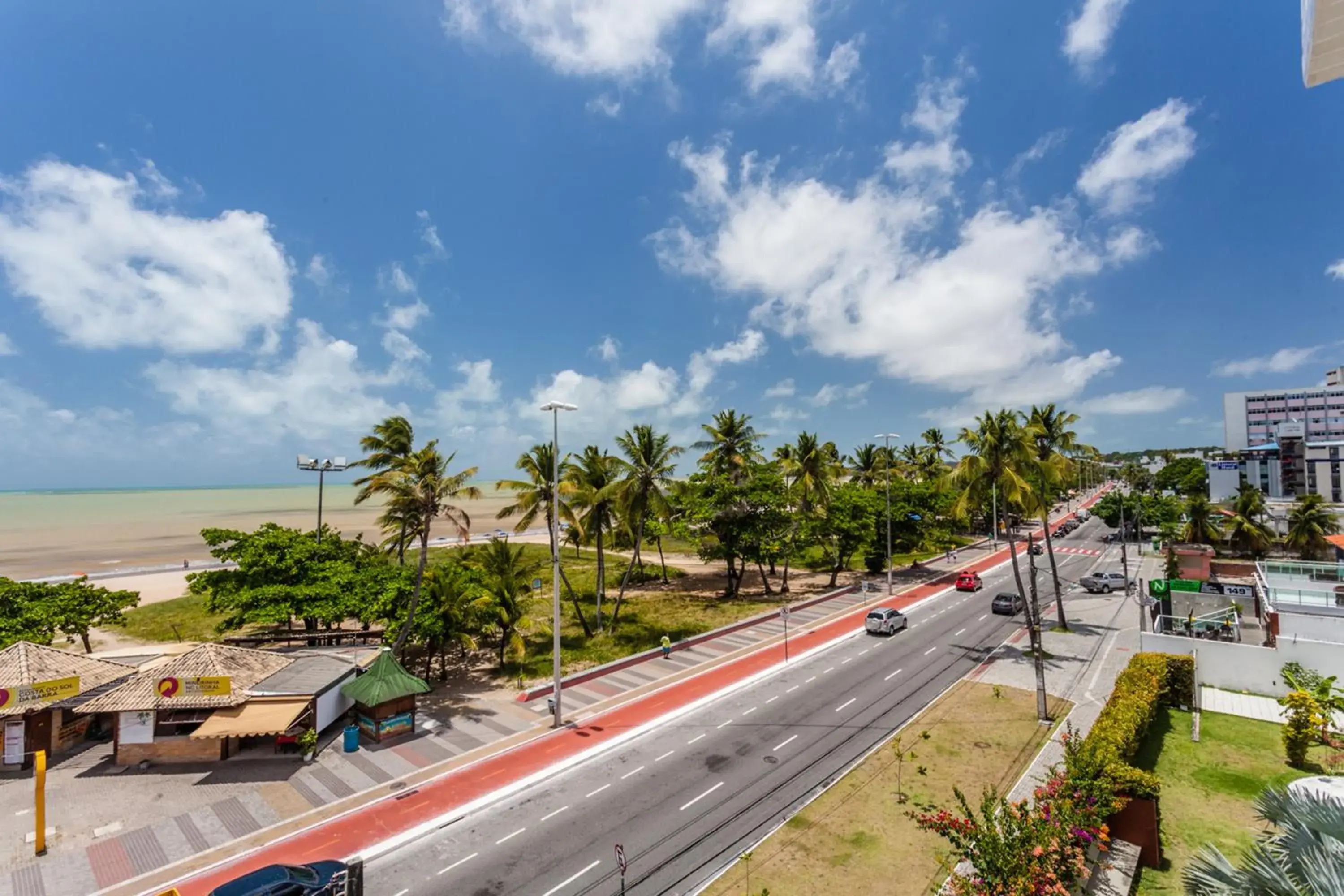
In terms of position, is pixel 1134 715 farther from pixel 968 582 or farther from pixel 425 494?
pixel 968 582

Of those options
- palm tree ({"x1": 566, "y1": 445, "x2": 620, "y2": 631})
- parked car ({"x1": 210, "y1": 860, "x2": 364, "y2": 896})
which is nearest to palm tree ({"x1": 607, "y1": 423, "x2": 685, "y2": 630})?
palm tree ({"x1": 566, "y1": 445, "x2": 620, "y2": 631})

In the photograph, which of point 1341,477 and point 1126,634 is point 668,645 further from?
point 1341,477

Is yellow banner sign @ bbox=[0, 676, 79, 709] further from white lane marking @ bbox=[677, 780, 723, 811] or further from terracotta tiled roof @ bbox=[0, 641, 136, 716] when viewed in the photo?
white lane marking @ bbox=[677, 780, 723, 811]

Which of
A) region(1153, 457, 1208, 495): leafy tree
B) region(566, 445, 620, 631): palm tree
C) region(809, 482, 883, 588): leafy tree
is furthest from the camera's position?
region(1153, 457, 1208, 495): leafy tree

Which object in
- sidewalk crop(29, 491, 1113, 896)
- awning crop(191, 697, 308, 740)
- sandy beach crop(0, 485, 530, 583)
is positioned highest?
awning crop(191, 697, 308, 740)

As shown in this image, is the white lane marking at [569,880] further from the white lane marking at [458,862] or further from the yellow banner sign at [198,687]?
the yellow banner sign at [198,687]

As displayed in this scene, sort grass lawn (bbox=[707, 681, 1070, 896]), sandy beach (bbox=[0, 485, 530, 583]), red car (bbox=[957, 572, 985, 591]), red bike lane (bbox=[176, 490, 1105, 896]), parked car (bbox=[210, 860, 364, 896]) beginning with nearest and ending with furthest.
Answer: parked car (bbox=[210, 860, 364, 896]) → grass lawn (bbox=[707, 681, 1070, 896]) → red bike lane (bbox=[176, 490, 1105, 896]) → red car (bbox=[957, 572, 985, 591]) → sandy beach (bbox=[0, 485, 530, 583])
